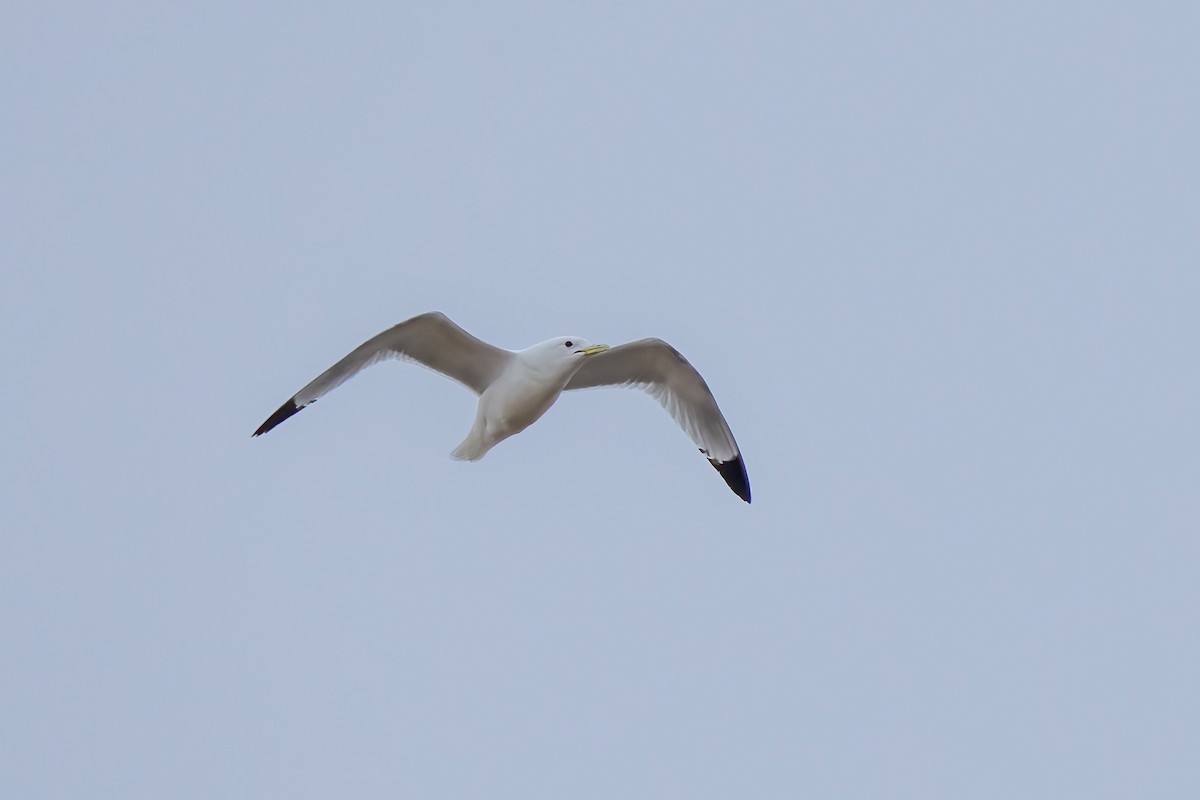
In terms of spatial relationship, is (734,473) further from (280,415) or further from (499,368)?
(280,415)

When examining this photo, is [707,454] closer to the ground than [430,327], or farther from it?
closer to the ground

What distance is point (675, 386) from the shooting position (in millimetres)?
11719

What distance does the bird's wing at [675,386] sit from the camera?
11.3 meters

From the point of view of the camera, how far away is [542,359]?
10273mm

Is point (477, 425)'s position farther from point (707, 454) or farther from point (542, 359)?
point (707, 454)

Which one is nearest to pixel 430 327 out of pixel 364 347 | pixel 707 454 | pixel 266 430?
pixel 364 347

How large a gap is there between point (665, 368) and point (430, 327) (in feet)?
6.56

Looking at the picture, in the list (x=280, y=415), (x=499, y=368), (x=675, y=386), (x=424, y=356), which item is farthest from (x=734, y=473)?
(x=280, y=415)

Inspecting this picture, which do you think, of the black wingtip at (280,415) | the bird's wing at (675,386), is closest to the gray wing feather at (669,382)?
the bird's wing at (675,386)

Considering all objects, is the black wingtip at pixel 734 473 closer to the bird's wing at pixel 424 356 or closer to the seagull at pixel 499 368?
the seagull at pixel 499 368

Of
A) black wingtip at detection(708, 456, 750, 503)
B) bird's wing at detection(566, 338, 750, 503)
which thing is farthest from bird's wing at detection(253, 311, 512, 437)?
black wingtip at detection(708, 456, 750, 503)

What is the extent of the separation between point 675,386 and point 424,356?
6.78ft

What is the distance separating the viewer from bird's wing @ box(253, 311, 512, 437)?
1043 cm

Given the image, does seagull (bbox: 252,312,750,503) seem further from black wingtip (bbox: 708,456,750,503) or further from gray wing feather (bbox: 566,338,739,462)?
black wingtip (bbox: 708,456,750,503)
